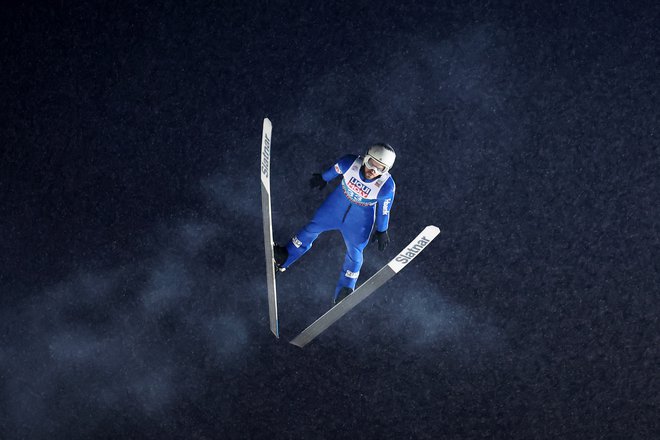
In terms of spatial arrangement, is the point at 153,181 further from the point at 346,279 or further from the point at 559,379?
the point at 559,379

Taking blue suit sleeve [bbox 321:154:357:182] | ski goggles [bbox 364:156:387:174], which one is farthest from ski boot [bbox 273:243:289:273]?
ski goggles [bbox 364:156:387:174]

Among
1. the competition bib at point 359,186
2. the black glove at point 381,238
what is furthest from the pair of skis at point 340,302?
the competition bib at point 359,186

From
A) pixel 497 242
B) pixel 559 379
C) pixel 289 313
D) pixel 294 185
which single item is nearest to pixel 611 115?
pixel 497 242

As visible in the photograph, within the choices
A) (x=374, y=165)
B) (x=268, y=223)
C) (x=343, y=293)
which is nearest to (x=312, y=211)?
(x=268, y=223)

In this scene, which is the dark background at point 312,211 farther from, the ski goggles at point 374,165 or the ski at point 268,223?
the ski goggles at point 374,165

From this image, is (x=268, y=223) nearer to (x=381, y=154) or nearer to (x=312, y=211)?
(x=312, y=211)

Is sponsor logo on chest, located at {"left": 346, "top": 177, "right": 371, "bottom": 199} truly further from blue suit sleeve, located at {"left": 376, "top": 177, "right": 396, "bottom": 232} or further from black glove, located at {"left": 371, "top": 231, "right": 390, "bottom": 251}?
black glove, located at {"left": 371, "top": 231, "right": 390, "bottom": 251}
